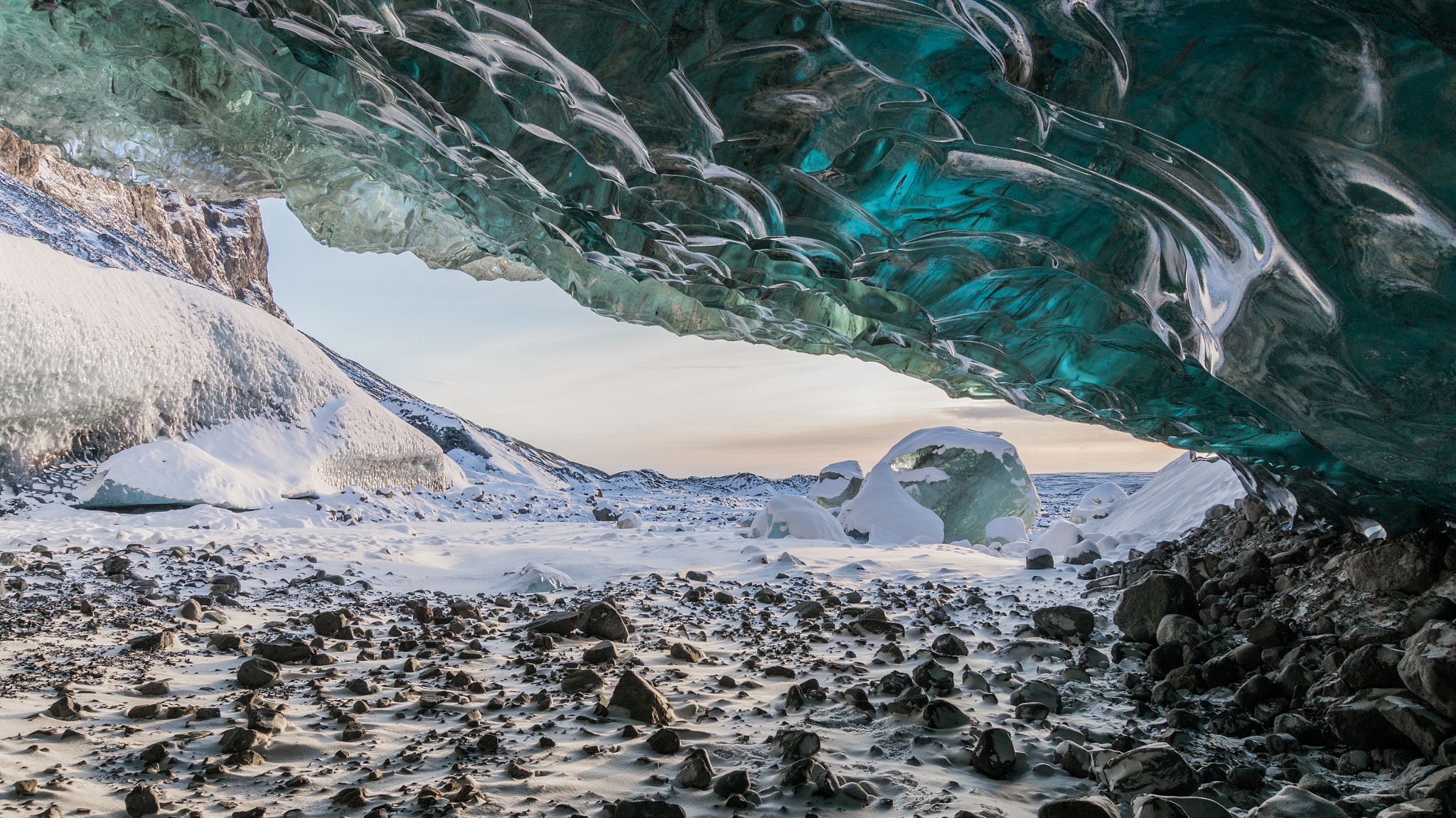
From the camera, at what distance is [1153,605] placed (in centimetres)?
314

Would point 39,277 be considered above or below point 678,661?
above

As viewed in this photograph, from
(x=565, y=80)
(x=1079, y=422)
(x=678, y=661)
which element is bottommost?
(x=678, y=661)

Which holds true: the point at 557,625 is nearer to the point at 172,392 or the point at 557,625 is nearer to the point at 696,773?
the point at 696,773

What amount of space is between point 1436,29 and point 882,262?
1.18m

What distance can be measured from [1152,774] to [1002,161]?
4.72ft

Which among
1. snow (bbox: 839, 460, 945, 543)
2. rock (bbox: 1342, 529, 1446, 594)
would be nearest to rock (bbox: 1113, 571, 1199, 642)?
rock (bbox: 1342, 529, 1446, 594)

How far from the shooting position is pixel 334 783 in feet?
6.05

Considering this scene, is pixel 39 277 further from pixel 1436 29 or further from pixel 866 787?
pixel 1436 29

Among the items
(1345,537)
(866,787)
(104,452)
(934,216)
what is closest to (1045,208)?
(934,216)

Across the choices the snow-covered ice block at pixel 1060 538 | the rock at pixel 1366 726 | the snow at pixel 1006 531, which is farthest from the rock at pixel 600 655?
the snow at pixel 1006 531

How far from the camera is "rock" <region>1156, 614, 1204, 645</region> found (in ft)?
9.36

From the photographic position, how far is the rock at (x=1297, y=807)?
1.52 m

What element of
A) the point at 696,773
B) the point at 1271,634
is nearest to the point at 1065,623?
the point at 1271,634

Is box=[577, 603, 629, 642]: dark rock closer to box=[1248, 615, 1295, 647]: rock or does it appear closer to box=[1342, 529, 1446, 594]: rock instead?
box=[1248, 615, 1295, 647]: rock
